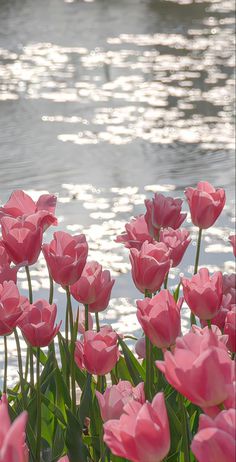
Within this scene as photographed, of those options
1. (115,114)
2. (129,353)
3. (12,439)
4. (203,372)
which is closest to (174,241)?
(129,353)

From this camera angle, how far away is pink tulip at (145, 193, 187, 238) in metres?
1.63

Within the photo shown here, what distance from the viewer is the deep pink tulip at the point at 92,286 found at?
148 centimetres

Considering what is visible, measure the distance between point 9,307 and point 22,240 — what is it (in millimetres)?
164

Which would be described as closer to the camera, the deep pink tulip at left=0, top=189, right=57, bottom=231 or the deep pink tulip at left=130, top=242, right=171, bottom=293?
the deep pink tulip at left=130, top=242, right=171, bottom=293

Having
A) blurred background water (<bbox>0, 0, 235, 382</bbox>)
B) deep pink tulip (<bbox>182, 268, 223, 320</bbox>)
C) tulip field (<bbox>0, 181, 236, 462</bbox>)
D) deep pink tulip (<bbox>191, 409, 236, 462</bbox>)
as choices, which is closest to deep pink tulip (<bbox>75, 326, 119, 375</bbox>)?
tulip field (<bbox>0, 181, 236, 462</bbox>)

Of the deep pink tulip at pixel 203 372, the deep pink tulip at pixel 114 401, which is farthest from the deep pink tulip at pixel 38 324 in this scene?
the deep pink tulip at pixel 203 372

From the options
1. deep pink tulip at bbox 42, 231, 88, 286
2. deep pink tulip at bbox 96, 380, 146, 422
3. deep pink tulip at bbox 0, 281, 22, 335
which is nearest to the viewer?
deep pink tulip at bbox 96, 380, 146, 422

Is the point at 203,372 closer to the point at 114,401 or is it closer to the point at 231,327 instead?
the point at 114,401

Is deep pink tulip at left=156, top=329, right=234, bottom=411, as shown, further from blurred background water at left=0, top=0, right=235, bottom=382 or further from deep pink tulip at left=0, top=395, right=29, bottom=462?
blurred background water at left=0, top=0, right=235, bottom=382

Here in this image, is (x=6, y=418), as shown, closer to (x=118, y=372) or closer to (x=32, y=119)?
(x=118, y=372)

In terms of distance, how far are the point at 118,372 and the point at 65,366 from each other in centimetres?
14

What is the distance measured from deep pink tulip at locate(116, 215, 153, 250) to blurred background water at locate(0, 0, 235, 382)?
1.51 metres

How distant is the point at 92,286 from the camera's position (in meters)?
1.48

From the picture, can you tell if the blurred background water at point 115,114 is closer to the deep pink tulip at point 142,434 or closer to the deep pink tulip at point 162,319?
the deep pink tulip at point 162,319
